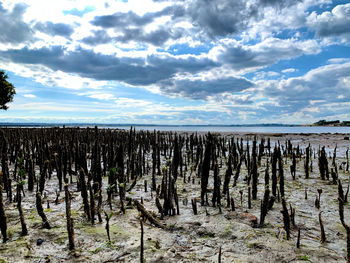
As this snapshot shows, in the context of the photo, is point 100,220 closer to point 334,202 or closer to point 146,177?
point 146,177

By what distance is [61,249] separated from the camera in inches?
99.5

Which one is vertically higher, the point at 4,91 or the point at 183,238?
the point at 4,91

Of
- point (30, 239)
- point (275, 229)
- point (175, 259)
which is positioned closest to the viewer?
point (175, 259)

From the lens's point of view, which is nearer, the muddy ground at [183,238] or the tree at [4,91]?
the muddy ground at [183,238]

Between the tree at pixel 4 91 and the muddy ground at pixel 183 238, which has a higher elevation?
the tree at pixel 4 91

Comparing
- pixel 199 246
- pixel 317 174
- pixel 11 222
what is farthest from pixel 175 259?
pixel 317 174

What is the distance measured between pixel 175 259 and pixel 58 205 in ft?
8.37

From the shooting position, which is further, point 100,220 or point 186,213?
point 186,213

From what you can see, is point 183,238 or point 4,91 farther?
point 4,91

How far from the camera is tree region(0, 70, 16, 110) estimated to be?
24.0m

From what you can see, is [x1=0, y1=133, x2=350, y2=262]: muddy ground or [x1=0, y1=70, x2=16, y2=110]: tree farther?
[x1=0, y1=70, x2=16, y2=110]: tree

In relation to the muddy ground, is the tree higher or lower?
higher

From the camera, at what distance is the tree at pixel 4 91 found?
945 inches

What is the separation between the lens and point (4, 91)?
2431cm
